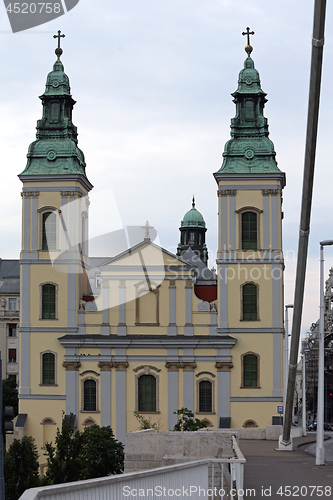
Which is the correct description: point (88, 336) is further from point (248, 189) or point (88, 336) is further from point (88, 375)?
point (248, 189)

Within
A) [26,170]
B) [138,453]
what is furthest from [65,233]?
[138,453]

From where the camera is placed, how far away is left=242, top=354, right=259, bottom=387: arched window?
53750mm

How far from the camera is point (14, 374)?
86250 millimetres

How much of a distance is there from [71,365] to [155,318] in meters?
6.33

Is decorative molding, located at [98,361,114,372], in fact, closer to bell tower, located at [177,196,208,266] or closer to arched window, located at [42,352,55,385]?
arched window, located at [42,352,55,385]

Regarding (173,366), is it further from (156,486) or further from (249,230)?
(156,486)

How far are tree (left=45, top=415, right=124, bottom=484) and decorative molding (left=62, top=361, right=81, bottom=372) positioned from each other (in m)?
14.4

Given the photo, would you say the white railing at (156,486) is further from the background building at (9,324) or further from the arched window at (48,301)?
the background building at (9,324)

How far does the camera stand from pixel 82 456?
34625 millimetres

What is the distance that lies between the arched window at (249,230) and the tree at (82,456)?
18522 mm

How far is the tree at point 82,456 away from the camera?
33594mm

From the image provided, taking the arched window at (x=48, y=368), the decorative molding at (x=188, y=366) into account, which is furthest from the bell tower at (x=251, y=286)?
the arched window at (x=48, y=368)

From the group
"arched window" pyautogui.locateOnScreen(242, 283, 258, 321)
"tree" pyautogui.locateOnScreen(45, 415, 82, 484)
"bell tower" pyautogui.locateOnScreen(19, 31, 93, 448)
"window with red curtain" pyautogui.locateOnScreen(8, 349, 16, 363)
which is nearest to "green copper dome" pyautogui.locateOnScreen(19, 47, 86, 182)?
"bell tower" pyautogui.locateOnScreen(19, 31, 93, 448)

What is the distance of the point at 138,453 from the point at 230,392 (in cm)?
2868
